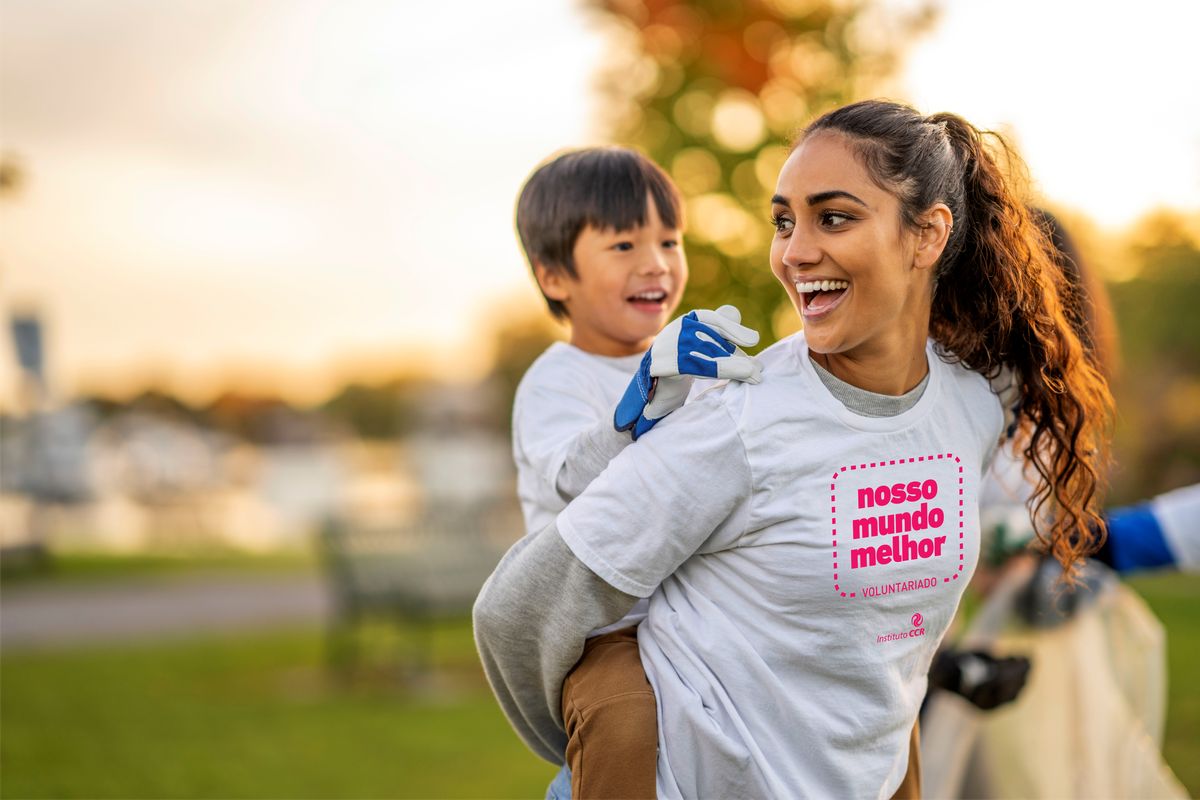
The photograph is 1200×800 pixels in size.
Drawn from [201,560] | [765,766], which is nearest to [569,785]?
[765,766]

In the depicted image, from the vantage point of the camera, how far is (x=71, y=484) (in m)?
20.5

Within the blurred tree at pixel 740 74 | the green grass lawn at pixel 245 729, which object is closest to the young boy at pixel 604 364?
the blurred tree at pixel 740 74

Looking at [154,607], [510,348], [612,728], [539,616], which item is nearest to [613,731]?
[612,728]

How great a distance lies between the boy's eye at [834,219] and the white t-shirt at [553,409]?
1.90ft

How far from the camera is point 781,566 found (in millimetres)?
1966

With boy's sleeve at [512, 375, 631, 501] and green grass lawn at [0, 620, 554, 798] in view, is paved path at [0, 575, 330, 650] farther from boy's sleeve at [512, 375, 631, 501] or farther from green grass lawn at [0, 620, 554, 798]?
boy's sleeve at [512, 375, 631, 501]

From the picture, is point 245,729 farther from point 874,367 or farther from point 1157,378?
point 1157,378

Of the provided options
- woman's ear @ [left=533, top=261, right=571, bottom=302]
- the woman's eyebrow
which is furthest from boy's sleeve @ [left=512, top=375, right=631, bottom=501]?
the woman's eyebrow

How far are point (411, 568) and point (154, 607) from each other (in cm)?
516

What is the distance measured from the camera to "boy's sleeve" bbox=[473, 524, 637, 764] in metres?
2.04

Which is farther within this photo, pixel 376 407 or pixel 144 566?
pixel 376 407

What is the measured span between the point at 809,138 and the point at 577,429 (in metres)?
0.69

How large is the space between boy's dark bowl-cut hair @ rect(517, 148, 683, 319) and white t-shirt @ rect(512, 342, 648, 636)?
0.22 metres

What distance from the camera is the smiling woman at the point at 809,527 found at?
1964 millimetres
